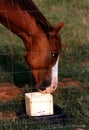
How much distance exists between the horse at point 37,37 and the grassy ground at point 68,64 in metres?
0.45

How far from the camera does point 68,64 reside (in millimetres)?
6996

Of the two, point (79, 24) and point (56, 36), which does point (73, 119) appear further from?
point (79, 24)

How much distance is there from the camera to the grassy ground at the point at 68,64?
5086mm

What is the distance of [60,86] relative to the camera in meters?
6.09

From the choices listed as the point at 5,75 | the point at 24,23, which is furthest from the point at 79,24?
the point at 24,23

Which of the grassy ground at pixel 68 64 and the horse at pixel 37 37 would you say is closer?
the horse at pixel 37 37

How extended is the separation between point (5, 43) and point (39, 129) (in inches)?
134

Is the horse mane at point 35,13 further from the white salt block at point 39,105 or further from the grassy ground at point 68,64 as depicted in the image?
the grassy ground at point 68,64

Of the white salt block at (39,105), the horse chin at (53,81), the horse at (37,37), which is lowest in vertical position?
the white salt block at (39,105)

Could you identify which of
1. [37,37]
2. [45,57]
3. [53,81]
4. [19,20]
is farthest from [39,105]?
[19,20]

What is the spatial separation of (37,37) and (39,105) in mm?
693

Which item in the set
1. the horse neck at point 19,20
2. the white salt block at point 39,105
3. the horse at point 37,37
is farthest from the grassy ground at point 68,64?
the horse neck at point 19,20

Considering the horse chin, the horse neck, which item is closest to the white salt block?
the horse chin

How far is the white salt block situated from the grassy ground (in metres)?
0.17
